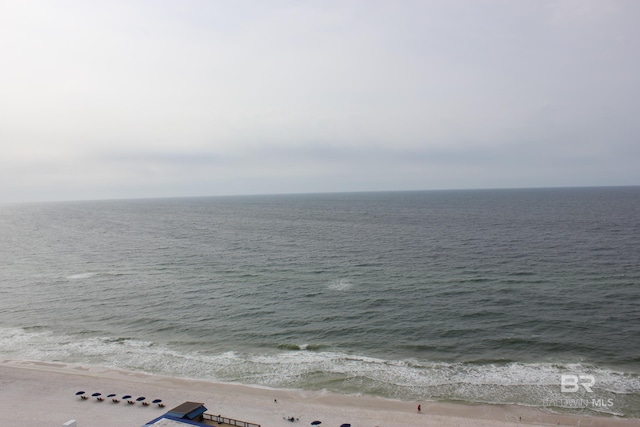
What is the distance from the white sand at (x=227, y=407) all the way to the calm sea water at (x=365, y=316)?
1.75 m

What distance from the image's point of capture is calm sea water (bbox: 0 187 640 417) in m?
43.1

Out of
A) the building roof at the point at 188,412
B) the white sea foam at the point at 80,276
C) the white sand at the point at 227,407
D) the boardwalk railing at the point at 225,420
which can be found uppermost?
the building roof at the point at 188,412

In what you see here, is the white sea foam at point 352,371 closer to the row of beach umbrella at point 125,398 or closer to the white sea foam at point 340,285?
the row of beach umbrella at point 125,398

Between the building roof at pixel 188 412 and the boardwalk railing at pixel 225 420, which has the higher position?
the building roof at pixel 188 412

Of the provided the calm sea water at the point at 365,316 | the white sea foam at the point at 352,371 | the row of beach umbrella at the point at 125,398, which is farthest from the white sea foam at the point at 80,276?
the row of beach umbrella at the point at 125,398

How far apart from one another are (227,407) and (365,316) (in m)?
26.4

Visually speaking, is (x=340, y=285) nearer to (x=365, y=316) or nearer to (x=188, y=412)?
(x=365, y=316)

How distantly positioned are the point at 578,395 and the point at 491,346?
11475 mm

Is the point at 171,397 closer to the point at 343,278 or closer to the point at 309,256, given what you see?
the point at 343,278

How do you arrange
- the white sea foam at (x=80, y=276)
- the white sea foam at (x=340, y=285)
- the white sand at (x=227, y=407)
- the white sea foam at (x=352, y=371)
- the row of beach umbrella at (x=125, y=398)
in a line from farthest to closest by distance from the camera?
the white sea foam at (x=80, y=276), the white sea foam at (x=340, y=285), the white sea foam at (x=352, y=371), the row of beach umbrella at (x=125, y=398), the white sand at (x=227, y=407)

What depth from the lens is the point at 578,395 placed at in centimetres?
3834

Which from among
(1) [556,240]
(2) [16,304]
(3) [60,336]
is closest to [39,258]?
(2) [16,304]

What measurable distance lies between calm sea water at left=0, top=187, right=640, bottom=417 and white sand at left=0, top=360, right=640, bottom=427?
175cm

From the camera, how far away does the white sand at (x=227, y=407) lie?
35438mm
